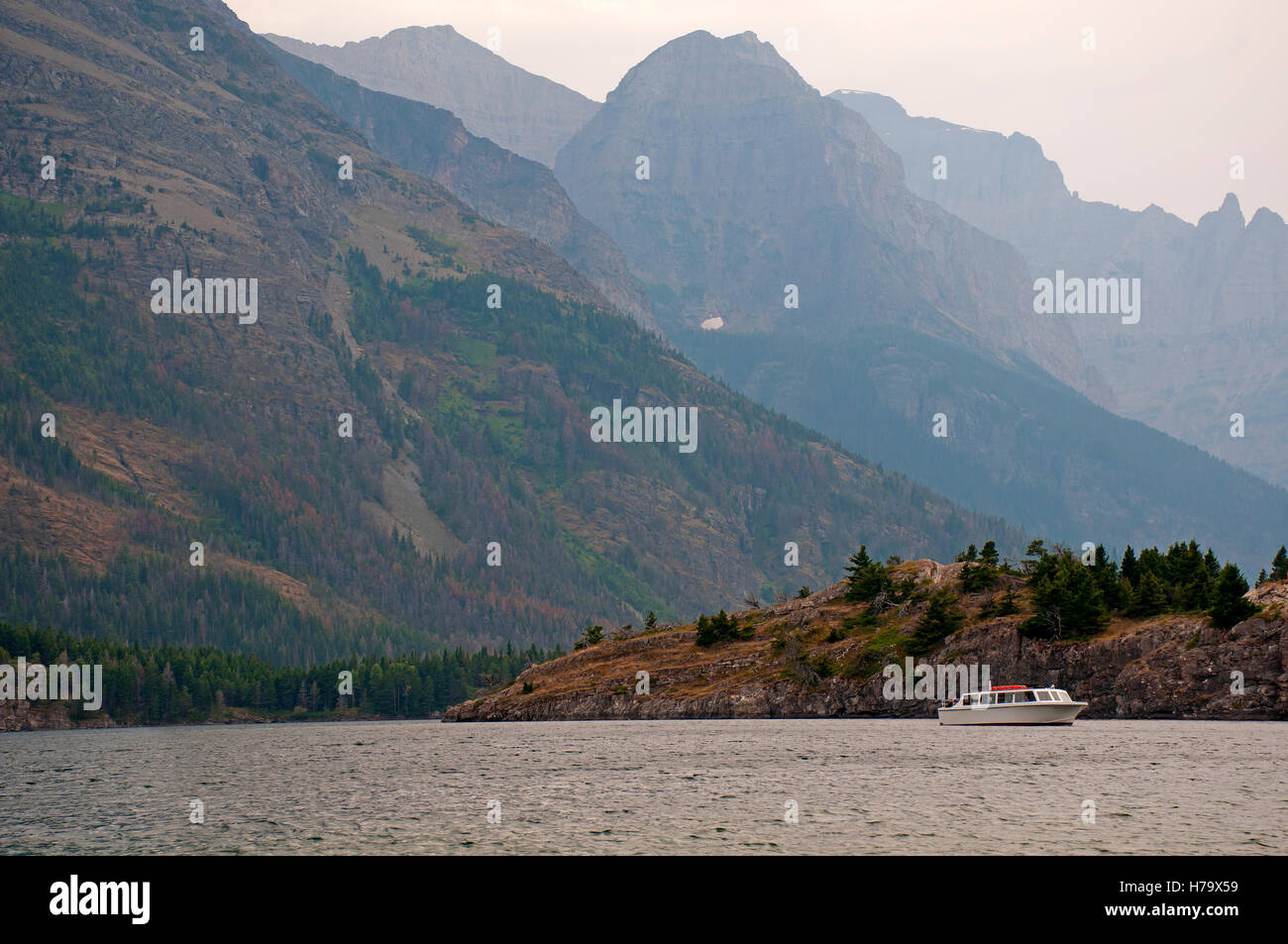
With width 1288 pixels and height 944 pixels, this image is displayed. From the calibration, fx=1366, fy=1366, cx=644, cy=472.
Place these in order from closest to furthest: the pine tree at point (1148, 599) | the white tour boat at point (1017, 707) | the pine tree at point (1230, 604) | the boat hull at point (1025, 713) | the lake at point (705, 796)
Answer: the lake at point (705, 796), the boat hull at point (1025, 713), the white tour boat at point (1017, 707), the pine tree at point (1230, 604), the pine tree at point (1148, 599)

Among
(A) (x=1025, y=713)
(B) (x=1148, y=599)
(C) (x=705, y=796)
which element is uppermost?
(B) (x=1148, y=599)

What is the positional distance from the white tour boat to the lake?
27.6 ft

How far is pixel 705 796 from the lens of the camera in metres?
95.2

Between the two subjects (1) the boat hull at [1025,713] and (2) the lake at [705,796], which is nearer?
(2) the lake at [705,796]

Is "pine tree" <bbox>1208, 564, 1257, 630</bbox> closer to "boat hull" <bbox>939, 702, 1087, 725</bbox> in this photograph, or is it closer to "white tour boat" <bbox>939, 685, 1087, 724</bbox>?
"boat hull" <bbox>939, 702, 1087, 725</bbox>

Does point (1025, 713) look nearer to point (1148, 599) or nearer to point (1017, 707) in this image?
point (1017, 707)

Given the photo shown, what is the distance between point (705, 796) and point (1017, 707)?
85.9 m

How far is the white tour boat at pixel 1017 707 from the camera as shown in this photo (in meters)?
168

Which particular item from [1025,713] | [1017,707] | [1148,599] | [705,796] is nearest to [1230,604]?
[1148,599]

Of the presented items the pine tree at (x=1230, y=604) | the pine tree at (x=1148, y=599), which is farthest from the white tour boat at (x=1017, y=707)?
the pine tree at (x=1148, y=599)

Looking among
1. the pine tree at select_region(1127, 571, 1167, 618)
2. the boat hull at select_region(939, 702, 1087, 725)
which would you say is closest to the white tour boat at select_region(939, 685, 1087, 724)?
the boat hull at select_region(939, 702, 1087, 725)

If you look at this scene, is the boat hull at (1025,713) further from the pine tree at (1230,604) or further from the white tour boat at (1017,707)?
the pine tree at (1230,604)
